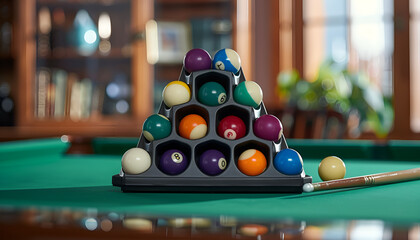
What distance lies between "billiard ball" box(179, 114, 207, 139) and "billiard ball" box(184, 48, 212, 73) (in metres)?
0.13

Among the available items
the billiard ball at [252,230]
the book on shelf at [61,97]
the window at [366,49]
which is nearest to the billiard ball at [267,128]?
the billiard ball at [252,230]

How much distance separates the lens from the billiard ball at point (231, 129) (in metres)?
0.95

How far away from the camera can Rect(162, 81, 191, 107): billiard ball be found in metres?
0.99

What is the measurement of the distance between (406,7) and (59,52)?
2706mm

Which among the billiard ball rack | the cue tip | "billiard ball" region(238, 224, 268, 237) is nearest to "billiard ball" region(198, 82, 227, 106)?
the billiard ball rack

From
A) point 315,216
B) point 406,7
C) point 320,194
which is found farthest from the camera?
point 406,7

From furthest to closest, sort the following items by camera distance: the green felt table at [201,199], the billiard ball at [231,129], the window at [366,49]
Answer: the window at [366,49]
the billiard ball at [231,129]
the green felt table at [201,199]

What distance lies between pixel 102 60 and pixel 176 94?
10.8 feet

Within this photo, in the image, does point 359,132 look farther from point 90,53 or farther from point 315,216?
point 315,216

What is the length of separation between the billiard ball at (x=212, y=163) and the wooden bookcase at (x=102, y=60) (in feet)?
9.57

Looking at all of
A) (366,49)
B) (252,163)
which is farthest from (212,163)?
(366,49)

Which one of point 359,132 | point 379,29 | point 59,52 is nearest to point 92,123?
point 59,52

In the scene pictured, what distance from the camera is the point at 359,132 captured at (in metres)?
3.80

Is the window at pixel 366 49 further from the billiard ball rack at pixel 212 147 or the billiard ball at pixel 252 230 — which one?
the billiard ball at pixel 252 230
